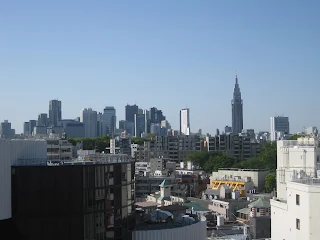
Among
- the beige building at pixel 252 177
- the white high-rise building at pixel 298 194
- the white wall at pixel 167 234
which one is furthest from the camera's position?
the beige building at pixel 252 177

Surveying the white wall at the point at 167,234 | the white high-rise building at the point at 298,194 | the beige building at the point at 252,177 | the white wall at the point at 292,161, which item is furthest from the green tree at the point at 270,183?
the white wall at the point at 167,234

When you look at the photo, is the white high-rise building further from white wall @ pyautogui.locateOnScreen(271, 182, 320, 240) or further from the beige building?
the beige building

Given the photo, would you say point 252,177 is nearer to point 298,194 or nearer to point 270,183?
point 270,183

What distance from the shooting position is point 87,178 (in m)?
20.3

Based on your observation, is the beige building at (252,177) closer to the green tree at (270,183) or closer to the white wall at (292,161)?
the green tree at (270,183)

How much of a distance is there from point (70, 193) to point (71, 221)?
118cm

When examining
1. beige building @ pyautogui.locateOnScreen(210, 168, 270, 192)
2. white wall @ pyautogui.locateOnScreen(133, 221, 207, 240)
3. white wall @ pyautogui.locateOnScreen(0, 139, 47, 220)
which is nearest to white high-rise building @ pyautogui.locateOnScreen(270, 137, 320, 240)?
white wall @ pyautogui.locateOnScreen(133, 221, 207, 240)

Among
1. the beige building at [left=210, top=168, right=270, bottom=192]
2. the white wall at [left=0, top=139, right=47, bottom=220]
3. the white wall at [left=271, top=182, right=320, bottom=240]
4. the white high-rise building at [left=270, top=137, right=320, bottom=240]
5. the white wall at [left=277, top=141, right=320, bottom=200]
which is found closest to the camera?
the white wall at [left=0, top=139, right=47, bottom=220]

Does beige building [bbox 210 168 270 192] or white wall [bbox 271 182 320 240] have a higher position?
white wall [bbox 271 182 320 240]

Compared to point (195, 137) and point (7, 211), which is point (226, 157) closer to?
point (195, 137)

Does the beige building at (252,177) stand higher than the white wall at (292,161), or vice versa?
the white wall at (292,161)

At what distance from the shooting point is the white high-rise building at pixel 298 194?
2900cm

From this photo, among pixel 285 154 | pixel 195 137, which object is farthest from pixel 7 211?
A: pixel 195 137

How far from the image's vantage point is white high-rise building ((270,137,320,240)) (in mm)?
29000
